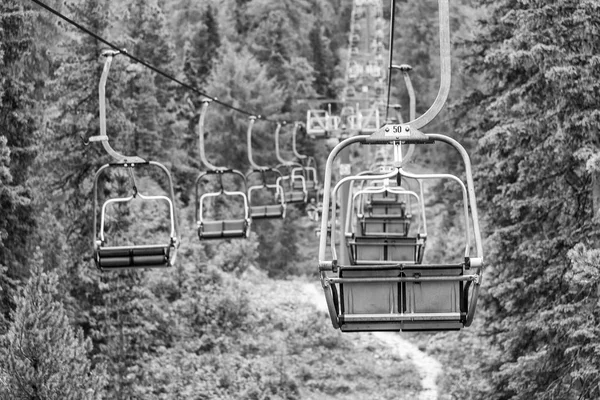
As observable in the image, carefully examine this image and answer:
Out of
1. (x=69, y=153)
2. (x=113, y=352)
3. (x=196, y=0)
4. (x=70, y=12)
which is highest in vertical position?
(x=196, y=0)

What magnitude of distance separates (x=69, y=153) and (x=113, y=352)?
4.67 metres

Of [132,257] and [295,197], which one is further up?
[295,197]

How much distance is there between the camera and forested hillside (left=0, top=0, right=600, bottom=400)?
12.6 m

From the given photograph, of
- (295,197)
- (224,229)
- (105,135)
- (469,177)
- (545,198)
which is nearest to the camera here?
(469,177)

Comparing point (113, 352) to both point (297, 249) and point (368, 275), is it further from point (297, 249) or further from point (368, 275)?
point (297, 249)

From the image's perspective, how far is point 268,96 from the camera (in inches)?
1821

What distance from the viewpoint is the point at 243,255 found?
35.3 m

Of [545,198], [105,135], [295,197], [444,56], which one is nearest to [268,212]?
[295,197]

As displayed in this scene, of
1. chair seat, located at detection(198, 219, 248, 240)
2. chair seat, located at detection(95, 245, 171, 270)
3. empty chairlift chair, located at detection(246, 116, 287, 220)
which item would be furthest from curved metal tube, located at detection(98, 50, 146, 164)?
empty chairlift chair, located at detection(246, 116, 287, 220)

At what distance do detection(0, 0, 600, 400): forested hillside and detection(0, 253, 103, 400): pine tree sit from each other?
1.1 inches

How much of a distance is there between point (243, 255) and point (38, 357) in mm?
23137

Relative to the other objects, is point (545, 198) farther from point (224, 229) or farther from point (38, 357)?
point (38, 357)

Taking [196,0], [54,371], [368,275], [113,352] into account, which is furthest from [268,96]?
[368,275]

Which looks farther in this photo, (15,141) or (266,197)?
(266,197)
